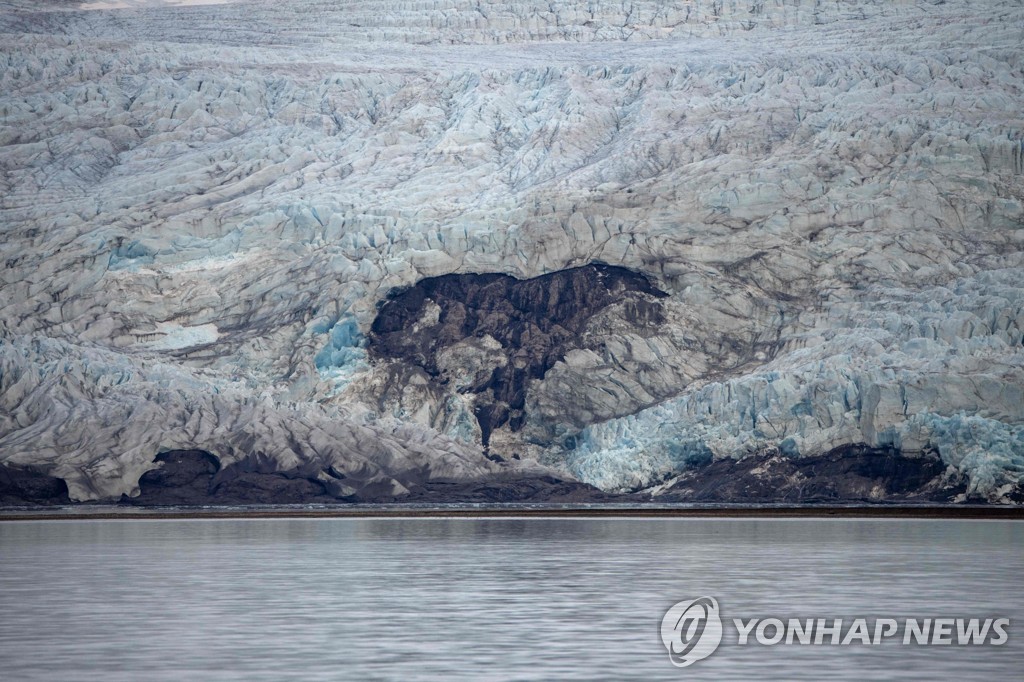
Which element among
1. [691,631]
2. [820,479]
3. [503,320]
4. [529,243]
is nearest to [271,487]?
[503,320]

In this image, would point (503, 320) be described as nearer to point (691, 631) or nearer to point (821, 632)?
point (691, 631)

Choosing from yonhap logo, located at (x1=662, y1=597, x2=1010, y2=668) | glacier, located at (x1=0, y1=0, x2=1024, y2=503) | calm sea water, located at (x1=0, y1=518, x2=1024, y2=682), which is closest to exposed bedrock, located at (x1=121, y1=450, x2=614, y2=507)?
glacier, located at (x1=0, y1=0, x2=1024, y2=503)

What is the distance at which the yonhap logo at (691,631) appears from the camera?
19422 millimetres

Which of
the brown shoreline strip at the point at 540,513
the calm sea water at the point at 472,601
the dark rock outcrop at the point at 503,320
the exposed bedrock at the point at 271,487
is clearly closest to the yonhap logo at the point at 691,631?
the calm sea water at the point at 472,601

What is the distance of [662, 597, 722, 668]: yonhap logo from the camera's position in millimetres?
19422

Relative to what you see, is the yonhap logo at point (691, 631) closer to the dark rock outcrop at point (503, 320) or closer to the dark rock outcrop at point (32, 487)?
the dark rock outcrop at point (32, 487)

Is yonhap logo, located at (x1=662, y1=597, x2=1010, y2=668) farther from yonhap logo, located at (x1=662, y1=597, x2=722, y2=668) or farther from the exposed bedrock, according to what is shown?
the exposed bedrock

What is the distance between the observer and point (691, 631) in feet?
71.0

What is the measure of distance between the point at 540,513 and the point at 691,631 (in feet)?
168

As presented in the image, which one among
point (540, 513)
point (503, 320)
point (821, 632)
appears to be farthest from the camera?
point (503, 320)

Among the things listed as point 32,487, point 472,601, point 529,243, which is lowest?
point 32,487

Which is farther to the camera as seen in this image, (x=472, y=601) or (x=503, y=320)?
(x=503, y=320)

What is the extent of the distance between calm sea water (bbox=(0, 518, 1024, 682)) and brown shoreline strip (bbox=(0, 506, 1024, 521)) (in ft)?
58.9

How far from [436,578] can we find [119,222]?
59.8 meters
